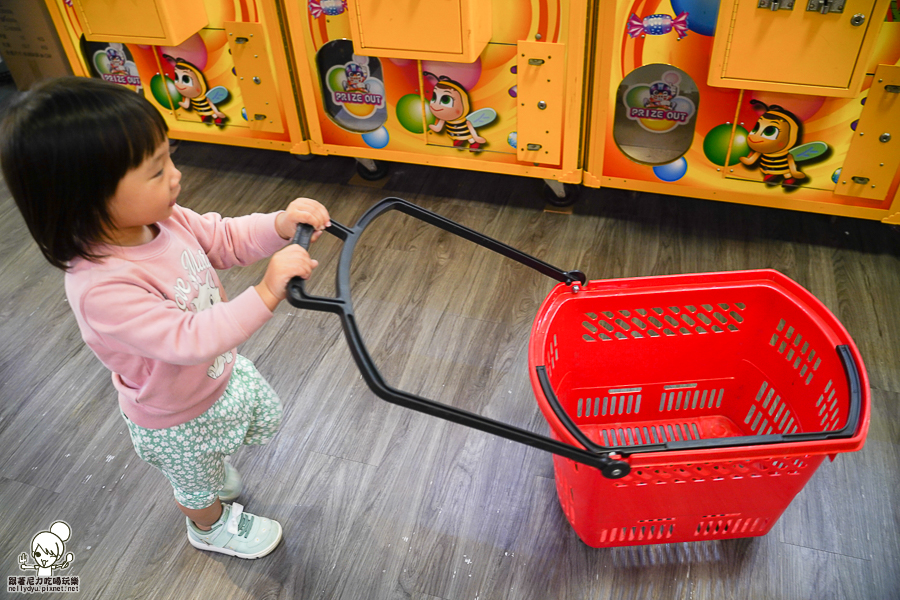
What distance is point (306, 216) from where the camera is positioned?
100 cm

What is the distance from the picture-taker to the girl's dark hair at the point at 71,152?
785mm

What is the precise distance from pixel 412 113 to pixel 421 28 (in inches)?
12.0

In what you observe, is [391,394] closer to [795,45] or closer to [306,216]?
[306,216]

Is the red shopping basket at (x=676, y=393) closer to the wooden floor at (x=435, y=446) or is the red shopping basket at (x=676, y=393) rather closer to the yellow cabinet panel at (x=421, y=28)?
the wooden floor at (x=435, y=446)

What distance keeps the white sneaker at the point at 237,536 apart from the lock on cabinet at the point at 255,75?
131cm

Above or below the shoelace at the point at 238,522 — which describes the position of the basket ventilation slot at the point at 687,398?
above

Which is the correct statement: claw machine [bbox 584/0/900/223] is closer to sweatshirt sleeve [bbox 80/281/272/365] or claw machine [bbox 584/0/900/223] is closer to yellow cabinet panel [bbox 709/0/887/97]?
yellow cabinet panel [bbox 709/0/887/97]

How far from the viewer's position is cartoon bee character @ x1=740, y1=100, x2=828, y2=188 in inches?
66.0

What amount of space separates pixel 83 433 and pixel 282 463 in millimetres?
478

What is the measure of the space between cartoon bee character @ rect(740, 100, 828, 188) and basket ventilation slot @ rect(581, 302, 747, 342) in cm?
62

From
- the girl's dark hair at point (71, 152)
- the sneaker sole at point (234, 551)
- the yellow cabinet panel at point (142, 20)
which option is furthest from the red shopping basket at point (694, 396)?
the yellow cabinet panel at point (142, 20)

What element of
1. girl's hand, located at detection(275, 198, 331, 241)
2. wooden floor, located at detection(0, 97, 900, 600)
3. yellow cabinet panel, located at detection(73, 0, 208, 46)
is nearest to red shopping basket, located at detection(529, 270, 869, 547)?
wooden floor, located at detection(0, 97, 900, 600)

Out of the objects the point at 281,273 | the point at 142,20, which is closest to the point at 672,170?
the point at 281,273
